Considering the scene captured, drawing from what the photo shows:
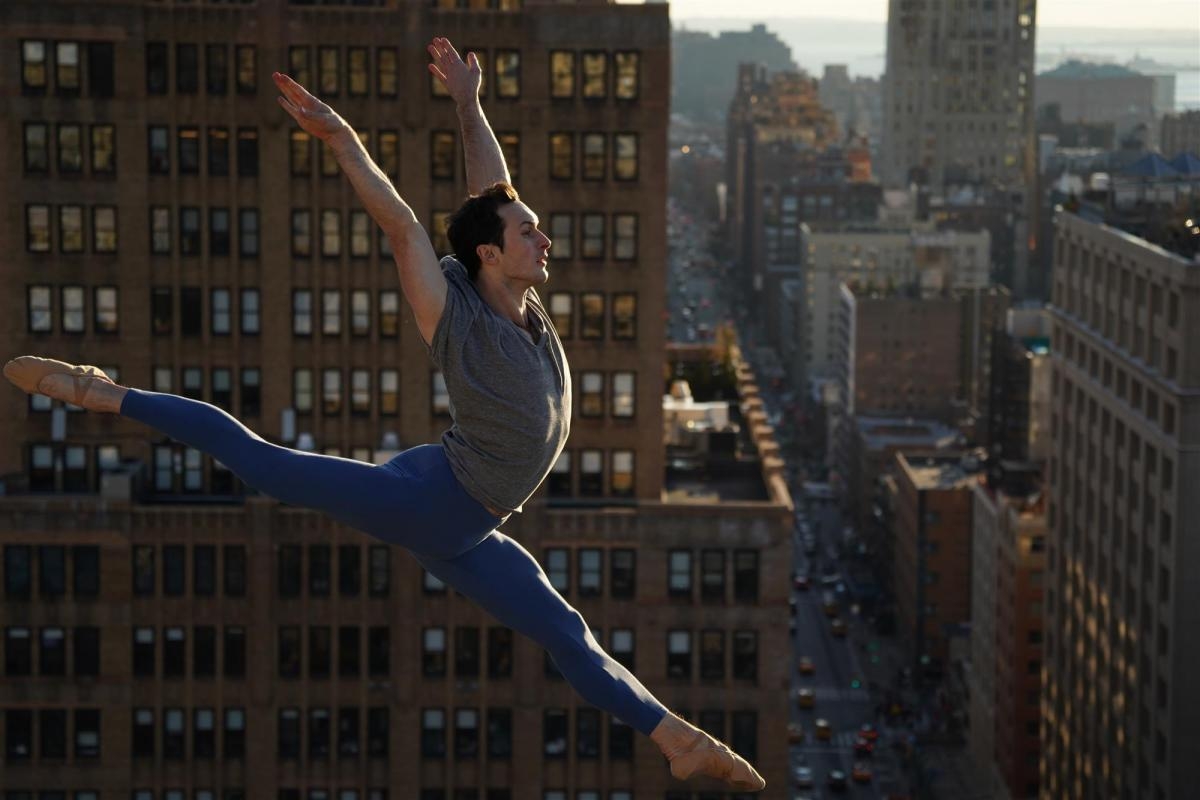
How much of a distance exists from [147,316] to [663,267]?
1912 centimetres

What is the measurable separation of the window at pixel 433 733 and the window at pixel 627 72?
2337 cm

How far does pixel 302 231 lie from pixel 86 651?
17095 mm

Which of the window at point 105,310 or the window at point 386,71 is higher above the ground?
the window at point 386,71

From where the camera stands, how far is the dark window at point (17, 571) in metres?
84.7

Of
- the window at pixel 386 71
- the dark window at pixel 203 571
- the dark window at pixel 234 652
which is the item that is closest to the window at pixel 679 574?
the dark window at pixel 234 652

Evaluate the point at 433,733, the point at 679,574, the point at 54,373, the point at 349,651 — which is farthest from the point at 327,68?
the point at 54,373

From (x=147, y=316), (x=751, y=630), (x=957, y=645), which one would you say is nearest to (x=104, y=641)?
(x=147, y=316)

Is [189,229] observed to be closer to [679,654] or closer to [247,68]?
[247,68]

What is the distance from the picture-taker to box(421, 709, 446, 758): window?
86.7 m

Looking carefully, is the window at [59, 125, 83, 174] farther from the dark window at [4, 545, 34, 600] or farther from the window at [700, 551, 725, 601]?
the window at [700, 551, 725, 601]

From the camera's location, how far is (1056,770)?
139000 mm

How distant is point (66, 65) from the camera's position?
85.9m

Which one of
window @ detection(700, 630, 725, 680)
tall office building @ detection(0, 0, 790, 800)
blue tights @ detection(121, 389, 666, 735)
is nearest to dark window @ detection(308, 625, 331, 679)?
tall office building @ detection(0, 0, 790, 800)

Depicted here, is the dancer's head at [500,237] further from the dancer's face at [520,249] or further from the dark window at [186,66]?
the dark window at [186,66]
